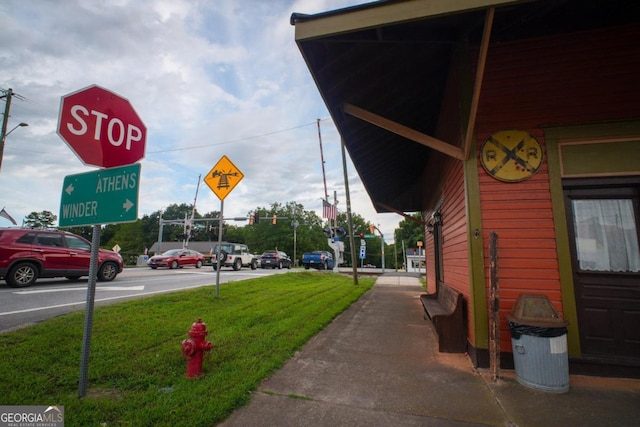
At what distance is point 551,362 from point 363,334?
2662 millimetres

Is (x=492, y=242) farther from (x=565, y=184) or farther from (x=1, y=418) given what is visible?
(x=1, y=418)

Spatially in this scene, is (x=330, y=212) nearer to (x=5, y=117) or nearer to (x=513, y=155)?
(x=513, y=155)

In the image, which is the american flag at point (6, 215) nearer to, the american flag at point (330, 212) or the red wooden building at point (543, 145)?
the american flag at point (330, 212)

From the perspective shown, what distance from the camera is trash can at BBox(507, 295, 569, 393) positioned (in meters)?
3.02

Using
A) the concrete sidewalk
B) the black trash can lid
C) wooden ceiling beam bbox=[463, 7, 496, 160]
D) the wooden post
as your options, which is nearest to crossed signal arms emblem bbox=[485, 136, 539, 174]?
wooden ceiling beam bbox=[463, 7, 496, 160]

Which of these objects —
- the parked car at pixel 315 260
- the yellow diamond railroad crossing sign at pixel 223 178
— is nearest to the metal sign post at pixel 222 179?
the yellow diamond railroad crossing sign at pixel 223 178

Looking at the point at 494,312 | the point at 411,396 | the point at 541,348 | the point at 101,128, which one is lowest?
the point at 411,396

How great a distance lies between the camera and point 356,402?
107 inches

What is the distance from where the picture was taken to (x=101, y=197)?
8.63 ft

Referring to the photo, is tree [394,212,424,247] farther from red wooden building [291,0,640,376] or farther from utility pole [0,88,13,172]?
red wooden building [291,0,640,376]

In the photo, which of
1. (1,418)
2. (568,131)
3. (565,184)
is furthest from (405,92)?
(1,418)

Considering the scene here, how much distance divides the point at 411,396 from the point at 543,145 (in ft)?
11.2

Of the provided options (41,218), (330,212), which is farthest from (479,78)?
(41,218)

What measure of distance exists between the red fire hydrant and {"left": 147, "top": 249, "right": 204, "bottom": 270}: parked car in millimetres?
18966
